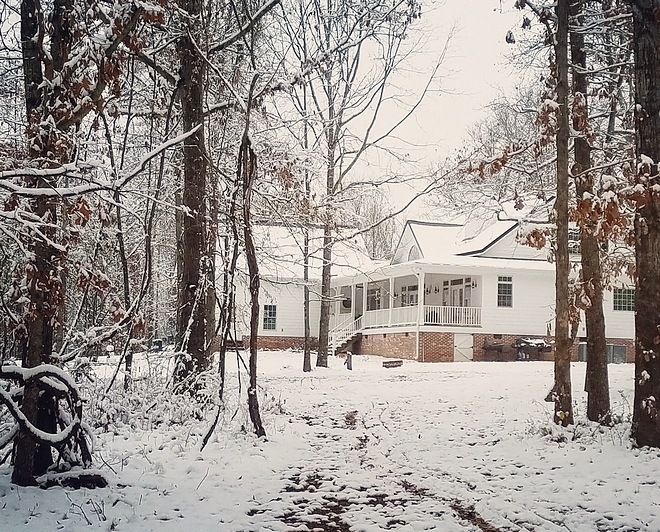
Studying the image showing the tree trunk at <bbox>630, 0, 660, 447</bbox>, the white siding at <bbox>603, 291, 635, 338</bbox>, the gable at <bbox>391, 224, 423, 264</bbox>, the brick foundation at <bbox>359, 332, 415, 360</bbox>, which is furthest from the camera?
the gable at <bbox>391, 224, 423, 264</bbox>

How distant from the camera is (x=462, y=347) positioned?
23.7 meters

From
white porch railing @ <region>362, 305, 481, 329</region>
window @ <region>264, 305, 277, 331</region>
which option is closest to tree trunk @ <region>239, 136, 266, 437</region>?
white porch railing @ <region>362, 305, 481, 329</region>

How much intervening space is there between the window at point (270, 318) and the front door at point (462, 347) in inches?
374

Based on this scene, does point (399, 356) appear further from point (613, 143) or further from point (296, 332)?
point (613, 143)

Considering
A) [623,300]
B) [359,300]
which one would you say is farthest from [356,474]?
[359,300]

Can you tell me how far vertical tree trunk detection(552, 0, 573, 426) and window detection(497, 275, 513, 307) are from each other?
16489mm

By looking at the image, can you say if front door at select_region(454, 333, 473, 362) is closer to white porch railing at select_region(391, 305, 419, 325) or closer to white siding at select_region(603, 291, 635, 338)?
white porch railing at select_region(391, 305, 419, 325)

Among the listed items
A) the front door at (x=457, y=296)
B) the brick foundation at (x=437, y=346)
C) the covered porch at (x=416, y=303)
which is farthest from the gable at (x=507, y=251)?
the brick foundation at (x=437, y=346)

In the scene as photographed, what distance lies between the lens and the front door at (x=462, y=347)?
2359 centimetres

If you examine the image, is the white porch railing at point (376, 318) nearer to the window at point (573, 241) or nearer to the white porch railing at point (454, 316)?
the white porch railing at point (454, 316)

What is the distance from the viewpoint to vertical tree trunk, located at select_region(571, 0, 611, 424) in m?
8.31

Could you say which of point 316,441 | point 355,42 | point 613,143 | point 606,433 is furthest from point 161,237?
point 606,433

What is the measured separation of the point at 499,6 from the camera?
30.0 ft

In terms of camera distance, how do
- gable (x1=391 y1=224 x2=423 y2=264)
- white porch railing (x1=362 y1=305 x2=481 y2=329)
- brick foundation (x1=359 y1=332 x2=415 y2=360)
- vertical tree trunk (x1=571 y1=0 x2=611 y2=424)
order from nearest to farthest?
vertical tree trunk (x1=571 y1=0 x2=611 y2=424) < white porch railing (x1=362 y1=305 x2=481 y2=329) < brick foundation (x1=359 y1=332 x2=415 y2=360) < gable (x1=391 y1=224 x2=423 y2=264)
